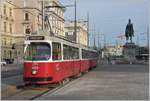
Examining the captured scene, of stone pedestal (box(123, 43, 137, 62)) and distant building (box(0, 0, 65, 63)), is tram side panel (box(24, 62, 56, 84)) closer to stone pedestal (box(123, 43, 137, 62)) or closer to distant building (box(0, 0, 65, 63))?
stone pedestal (box(123, 43, 137, 62))

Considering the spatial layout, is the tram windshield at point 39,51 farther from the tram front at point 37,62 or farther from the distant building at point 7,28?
the distant building at point 7,28

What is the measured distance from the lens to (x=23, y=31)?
11175 cm

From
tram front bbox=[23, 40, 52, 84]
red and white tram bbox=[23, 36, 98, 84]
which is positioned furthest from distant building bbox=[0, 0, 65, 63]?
tram front bbox=[23, 40, 52, 84]

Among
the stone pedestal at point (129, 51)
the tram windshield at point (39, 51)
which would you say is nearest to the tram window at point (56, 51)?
the tram windshield at point (39, 51)

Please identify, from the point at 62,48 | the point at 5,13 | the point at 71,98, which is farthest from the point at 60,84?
the point at 5,13

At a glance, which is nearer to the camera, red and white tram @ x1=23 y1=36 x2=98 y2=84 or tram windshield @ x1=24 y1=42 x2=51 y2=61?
red and white tram @ x1=23 y1=36 x2=98 y2=84

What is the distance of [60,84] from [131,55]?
64.6 meters

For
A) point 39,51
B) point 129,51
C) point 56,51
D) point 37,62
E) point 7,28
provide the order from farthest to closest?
point 7,28 → point 129,51 → point 56,51 → point 39,51 → point 37,62

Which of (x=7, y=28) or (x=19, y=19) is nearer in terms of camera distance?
(x=7, y=28)

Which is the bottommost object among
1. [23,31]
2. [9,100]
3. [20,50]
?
[9,100]

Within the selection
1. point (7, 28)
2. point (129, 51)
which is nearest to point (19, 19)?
point (7, 28)

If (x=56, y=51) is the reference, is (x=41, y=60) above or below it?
below

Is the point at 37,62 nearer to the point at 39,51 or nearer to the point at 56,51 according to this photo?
the point at 39,51

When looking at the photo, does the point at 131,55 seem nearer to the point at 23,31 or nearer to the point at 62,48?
the point at 23,31
